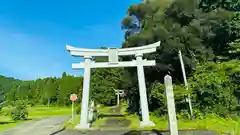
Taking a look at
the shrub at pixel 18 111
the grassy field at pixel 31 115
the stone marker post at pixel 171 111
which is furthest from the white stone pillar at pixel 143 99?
the shrub at pixel 18 111

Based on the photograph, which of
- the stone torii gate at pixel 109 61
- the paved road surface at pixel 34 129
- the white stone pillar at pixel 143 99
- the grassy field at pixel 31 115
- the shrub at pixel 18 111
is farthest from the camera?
the shrub at pixel 18 111

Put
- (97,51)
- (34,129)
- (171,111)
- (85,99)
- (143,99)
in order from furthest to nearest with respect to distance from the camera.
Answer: (97,51), (85,99), (143,99), (34,129), (171,111)

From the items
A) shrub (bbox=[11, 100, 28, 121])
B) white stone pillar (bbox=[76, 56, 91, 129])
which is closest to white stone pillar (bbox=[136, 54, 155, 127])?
white stone pillar (bbox=[76, 56, 91, 129])

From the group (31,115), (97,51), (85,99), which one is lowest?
(31,115)

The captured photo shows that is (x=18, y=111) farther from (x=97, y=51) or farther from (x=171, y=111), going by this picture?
(x=171, y=111)

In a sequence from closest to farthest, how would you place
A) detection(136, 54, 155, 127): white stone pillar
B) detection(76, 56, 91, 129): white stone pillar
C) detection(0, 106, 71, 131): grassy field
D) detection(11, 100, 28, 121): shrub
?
1. detection(136, 54, 155, 127): white stone pillar
2. detection(76, 56, 91, 129): white stone pillar
3. detection(0, 106, 71, 131): grassy field
4. detection(11, 100, 28, 121): shrub

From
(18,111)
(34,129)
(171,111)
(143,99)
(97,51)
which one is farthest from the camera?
(18,111)

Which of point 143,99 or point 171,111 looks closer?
point 171,111

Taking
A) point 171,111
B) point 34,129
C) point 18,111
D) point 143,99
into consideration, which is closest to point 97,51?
point 143,99

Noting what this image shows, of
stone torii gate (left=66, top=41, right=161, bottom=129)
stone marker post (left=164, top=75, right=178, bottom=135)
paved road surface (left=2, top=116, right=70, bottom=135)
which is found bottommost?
paved road surface (left=2, top=116, right=70, bottom=135)

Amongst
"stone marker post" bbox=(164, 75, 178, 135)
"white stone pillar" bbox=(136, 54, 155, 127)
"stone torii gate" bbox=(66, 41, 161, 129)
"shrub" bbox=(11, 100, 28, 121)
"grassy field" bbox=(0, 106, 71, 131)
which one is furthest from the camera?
"shrub" bbox=(11, 100, 28, 121)

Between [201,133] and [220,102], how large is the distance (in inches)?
191

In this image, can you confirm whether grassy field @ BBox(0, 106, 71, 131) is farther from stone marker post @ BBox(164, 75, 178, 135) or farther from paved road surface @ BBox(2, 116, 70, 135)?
stone marker post @ BBox(164, 75, 178, 135)

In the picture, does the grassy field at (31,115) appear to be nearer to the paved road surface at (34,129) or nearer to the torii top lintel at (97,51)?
the paved road surface at (34,129)
